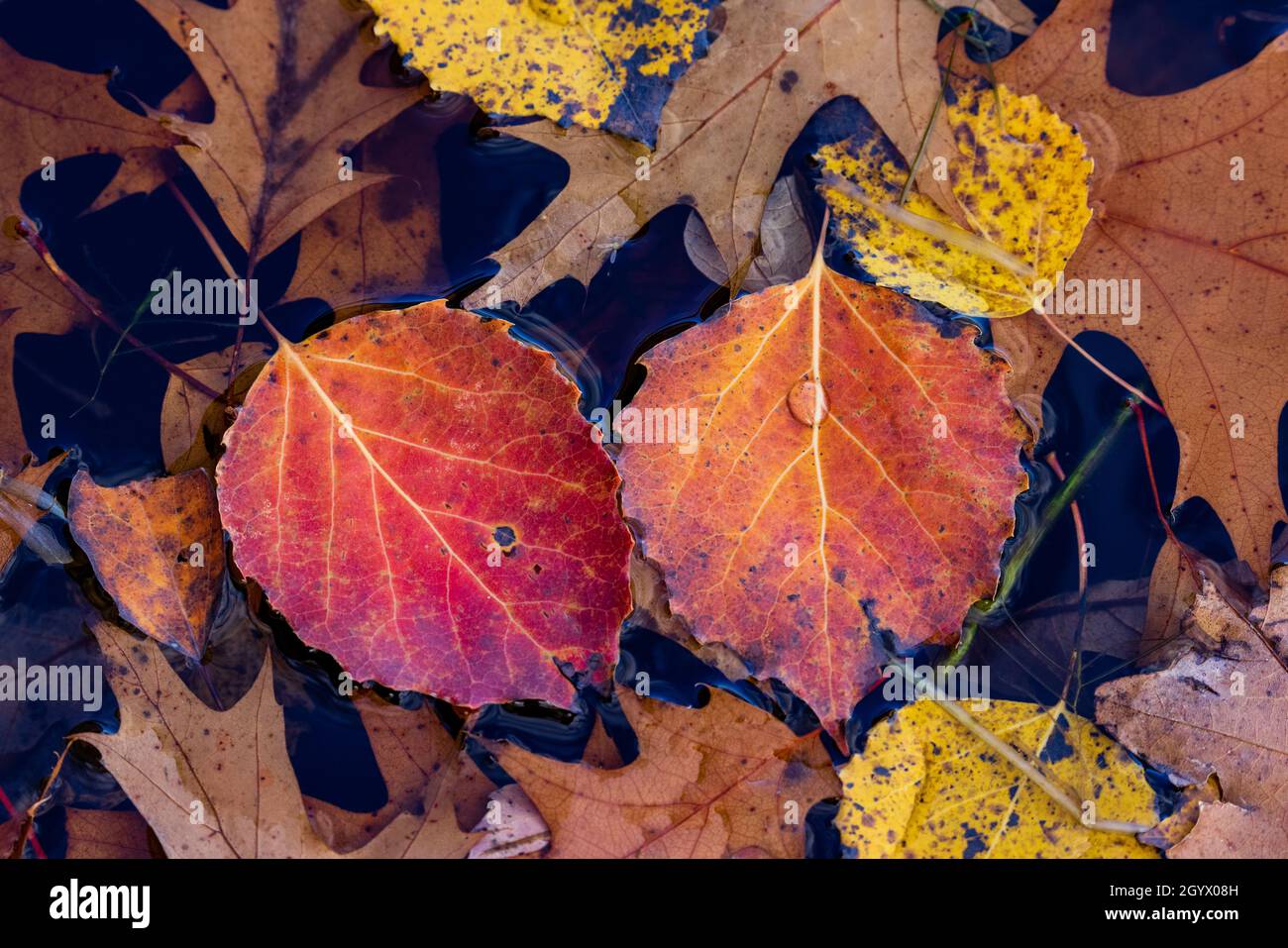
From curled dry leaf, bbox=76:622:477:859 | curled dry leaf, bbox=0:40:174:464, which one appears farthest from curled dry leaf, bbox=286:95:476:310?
curled dry leaf, bbox=76:622:477:859

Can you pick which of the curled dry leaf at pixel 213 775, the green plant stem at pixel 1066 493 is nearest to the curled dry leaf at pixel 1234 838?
the green plant stem at pixel 1066 493

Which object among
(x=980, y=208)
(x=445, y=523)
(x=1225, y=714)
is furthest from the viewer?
(x=1225, y=714)

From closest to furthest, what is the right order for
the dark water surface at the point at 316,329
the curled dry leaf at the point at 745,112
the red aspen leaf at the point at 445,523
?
the red aspen leaf at the point at 445,523, the curled dry leaf at the point at 745,112, the dark water surface at the point at 316,329

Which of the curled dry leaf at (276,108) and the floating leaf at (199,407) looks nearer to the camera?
the curled dry leaf at (276,108)

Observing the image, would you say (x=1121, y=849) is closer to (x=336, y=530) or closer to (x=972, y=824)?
(x=972, y=824)

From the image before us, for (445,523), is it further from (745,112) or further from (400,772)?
(745,112)

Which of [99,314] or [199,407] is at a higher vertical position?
[99,314]

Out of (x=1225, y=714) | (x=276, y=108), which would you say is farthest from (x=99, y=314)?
(x=1225, y=714)

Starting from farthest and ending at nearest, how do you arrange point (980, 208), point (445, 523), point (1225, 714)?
1. point (1225, 714)
2. point (980, 208)
3. point (445, 523)

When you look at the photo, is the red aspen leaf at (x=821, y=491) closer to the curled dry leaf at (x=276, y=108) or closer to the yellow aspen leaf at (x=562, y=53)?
the yellow aspen leaf at (x=562, y=53)
